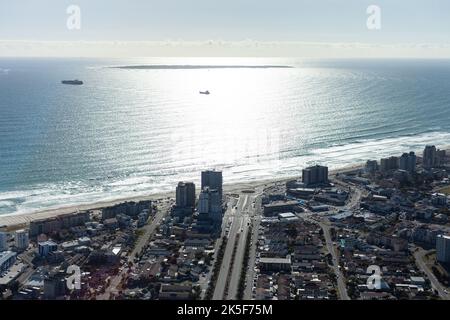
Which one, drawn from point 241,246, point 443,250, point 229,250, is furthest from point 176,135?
point 443,250

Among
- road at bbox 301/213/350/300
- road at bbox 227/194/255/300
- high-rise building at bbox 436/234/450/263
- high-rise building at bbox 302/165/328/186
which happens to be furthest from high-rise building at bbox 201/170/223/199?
high-rise building at bbox 436/234/450/263

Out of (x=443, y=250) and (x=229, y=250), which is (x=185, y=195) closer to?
(x=229, y=250)

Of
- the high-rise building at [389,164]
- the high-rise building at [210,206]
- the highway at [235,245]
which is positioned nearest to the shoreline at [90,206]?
the highway at [235,245]

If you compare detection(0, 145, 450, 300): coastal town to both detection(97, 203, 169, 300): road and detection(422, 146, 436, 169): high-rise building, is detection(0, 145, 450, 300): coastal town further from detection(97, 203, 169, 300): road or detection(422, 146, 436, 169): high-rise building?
detection(422, 146, 436, 169): high-rise building

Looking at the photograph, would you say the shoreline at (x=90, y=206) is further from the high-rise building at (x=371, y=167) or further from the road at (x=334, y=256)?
the road at (x=334, y=256)

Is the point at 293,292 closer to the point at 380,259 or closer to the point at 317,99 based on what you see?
the point at 380,259

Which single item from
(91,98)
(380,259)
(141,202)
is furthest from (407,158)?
(91,98)

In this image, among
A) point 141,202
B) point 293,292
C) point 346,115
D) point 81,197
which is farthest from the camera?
point 346,115
